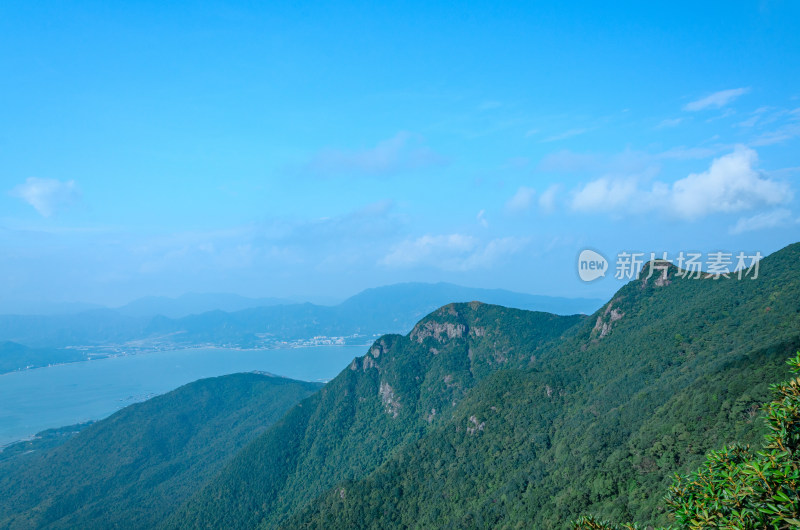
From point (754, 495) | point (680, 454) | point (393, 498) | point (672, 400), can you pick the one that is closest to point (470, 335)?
point (393, 498)

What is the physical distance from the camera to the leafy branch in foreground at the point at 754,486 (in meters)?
8.86

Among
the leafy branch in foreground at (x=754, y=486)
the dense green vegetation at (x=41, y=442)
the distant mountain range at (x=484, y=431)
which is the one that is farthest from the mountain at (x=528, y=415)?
the dense green vegetation at (x=41, y=442)

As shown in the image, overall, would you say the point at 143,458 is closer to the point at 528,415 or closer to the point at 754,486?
the point at 528,415

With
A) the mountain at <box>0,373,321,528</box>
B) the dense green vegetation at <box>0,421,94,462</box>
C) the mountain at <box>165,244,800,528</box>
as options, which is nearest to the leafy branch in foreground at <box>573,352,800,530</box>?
the mountain at <box>165,244,800,528</box>

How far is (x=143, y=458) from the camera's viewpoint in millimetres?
112750

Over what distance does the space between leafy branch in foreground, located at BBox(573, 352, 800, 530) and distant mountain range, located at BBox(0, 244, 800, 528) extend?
21.5 meters

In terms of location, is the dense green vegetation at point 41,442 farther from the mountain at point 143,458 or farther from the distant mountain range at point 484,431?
the distant mountain range at point 484,431

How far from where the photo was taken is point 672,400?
44.3 metres

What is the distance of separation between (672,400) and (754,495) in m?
41.2

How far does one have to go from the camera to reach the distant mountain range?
40125mm

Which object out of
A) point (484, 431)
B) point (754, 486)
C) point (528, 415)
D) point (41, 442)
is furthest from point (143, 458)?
point (754, 486)

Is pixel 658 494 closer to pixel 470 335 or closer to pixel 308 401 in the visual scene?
pixel 470 335

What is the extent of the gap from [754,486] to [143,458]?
133257 millimetres

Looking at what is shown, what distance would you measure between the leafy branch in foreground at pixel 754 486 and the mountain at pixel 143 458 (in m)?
97.5
